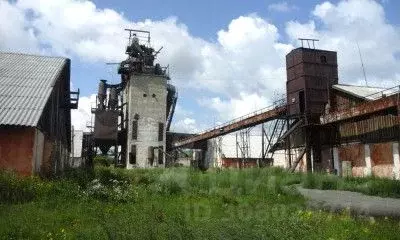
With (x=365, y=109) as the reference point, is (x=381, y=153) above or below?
below

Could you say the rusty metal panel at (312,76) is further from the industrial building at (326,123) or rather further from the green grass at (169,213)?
the green grass at (169,213)

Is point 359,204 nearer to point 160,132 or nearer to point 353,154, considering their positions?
point 353,154

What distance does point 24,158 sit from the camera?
15586 millimetres

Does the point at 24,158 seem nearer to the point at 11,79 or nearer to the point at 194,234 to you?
the point at 11,79

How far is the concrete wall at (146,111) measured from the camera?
45.4 meters

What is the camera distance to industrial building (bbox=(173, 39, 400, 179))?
86.5 feet

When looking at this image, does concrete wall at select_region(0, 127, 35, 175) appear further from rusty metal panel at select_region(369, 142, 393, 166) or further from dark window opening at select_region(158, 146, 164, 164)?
dark window opening at select_region(158, 146, 164, 164)

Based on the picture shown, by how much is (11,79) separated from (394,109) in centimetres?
1873

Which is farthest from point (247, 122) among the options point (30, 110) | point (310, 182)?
point (30, 110)

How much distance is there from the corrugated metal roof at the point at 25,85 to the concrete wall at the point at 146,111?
2320cm

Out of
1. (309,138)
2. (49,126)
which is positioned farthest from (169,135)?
(49,126)

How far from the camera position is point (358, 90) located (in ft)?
102

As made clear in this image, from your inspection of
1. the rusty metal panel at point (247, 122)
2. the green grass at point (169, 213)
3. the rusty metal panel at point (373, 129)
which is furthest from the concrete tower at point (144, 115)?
the green grass at point (169, 213)

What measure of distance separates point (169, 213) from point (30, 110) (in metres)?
9.18
